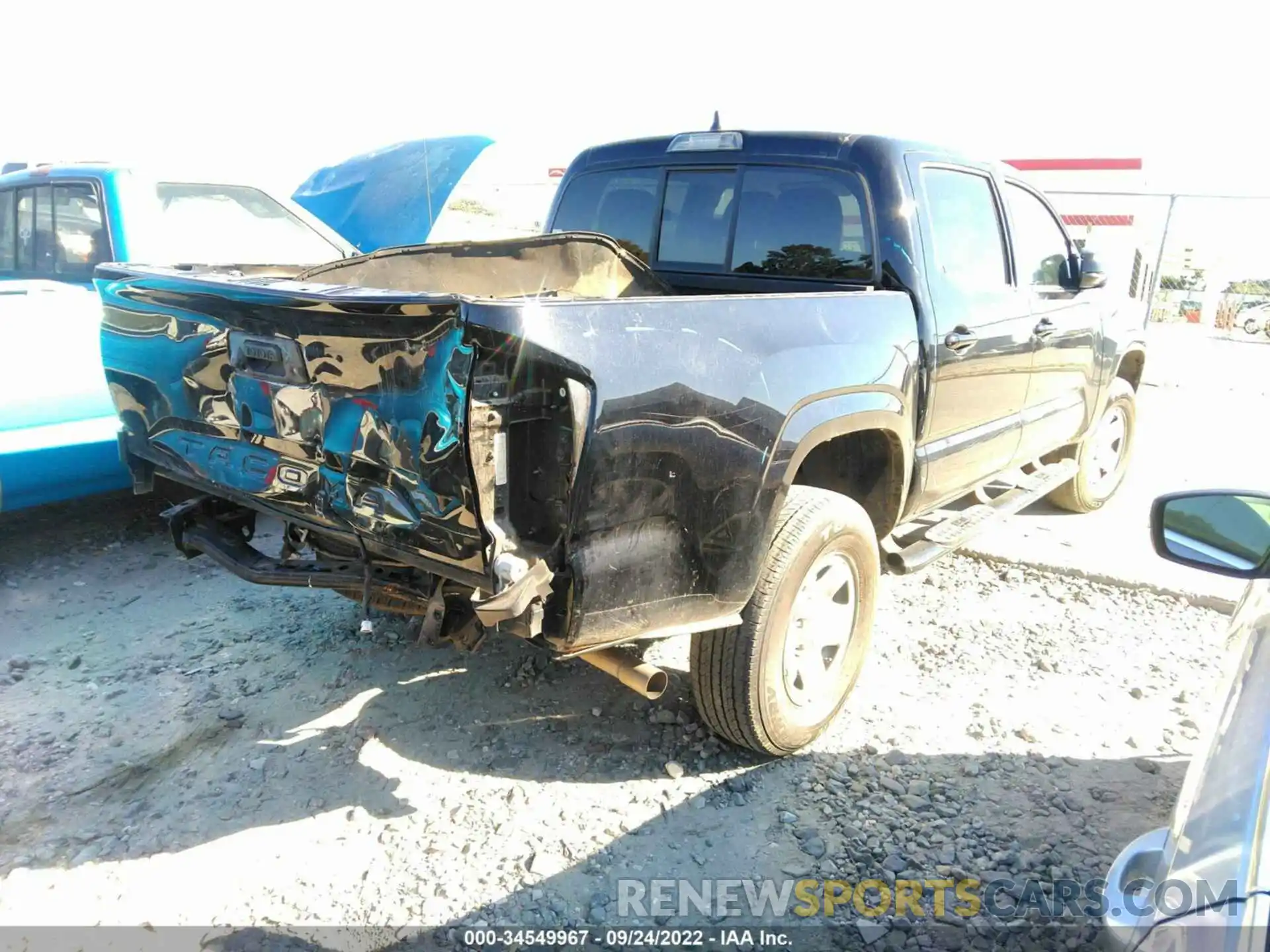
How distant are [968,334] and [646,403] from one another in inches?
76.0

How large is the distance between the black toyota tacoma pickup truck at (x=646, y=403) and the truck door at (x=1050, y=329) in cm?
4

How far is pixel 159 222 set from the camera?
4.83 m

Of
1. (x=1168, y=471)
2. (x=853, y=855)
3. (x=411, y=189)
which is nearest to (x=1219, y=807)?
(x=853, y=855)

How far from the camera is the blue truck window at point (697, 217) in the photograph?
3.72m

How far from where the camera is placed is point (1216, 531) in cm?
177

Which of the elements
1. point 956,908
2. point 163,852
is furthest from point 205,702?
point 956,908

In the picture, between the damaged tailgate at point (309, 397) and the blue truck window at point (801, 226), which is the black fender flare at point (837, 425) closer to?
the blue truck window at point (801, 226)

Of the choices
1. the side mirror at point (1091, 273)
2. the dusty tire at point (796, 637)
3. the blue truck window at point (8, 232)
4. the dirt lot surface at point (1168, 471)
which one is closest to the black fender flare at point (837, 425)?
the dusty tire at point (796, 637)

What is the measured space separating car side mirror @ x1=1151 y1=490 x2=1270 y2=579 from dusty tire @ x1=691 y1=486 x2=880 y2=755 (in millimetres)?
1102

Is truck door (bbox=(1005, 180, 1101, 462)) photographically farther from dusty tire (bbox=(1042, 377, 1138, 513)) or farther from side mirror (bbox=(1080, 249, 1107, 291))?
dusty tire (bbox=(1042, 377, 1138, 513))

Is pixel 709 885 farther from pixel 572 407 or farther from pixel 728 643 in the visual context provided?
pixel 572 407

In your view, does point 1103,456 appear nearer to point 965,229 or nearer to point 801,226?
point 965,229

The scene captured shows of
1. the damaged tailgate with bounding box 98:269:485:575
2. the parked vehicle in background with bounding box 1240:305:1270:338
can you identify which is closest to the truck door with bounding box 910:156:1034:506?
the damaged tailgate with bounding box 98:269:485:575

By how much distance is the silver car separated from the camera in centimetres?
127
